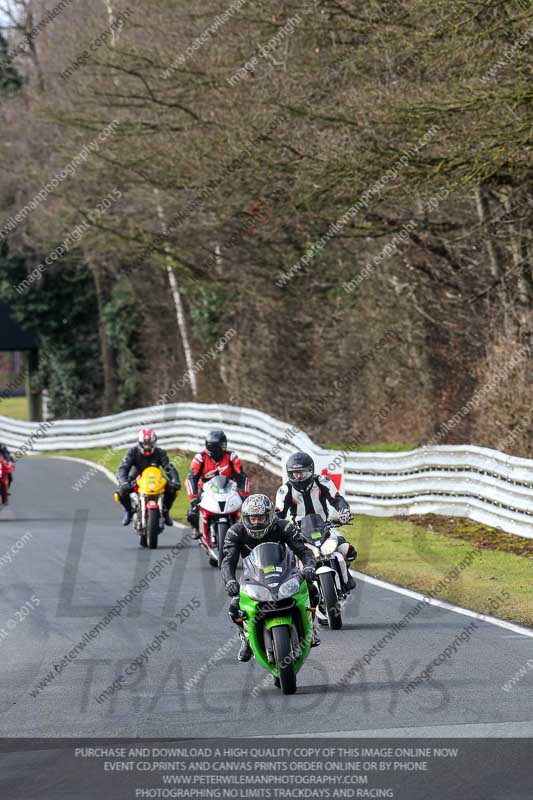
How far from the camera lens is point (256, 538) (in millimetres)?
10258

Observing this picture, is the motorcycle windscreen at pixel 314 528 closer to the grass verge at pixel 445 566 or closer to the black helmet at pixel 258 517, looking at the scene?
the grass verge at pixel 445 566

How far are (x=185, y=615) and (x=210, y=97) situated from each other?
14891 mm

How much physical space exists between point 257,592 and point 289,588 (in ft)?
0.75

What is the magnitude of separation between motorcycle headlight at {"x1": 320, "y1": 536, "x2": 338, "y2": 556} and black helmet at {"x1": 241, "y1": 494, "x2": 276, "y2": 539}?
6.73 feet

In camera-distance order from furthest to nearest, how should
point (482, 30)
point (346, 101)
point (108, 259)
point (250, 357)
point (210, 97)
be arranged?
point (108, 259) → point (250, 357) → point (210, 97) → point (346, 101) → point (482, 30)

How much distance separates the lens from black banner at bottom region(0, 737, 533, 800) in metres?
6.69

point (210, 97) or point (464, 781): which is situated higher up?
point (210, 97)

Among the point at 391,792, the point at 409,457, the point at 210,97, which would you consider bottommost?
the point at 391,792

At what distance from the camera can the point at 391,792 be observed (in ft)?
21.8

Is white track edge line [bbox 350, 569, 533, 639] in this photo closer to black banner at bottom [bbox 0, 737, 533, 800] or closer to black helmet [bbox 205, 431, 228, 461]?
black helmet [bbox 205, 431, 228, 461]

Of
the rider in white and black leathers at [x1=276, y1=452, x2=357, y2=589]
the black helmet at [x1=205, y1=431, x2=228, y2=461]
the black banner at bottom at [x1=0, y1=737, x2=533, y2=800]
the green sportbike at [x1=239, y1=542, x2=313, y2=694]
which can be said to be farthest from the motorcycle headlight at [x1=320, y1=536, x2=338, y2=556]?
the black helmet at [x1=205, y1=431, x2=228, y2=461]

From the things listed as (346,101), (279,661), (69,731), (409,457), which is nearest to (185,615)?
(279,661)

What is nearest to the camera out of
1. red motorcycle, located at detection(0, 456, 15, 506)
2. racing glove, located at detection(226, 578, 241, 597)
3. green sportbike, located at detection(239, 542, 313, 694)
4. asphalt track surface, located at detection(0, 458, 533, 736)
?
asphalt track surface, located at detection(0, 458, 533, 736)

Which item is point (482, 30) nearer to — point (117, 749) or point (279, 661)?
point (279, 661)
